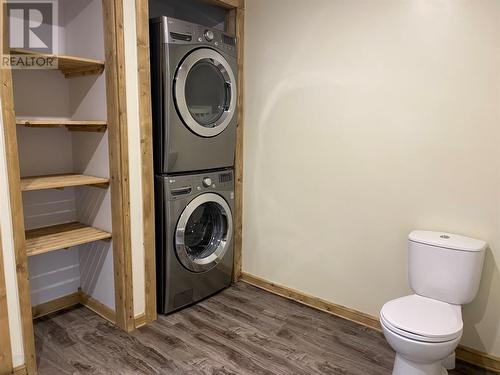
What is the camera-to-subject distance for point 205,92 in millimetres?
2631

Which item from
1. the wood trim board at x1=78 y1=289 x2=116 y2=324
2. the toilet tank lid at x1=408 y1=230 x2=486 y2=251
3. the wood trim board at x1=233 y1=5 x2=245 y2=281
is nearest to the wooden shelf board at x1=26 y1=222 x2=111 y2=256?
the wood trim board at x1=78 y1=289 x2=116 y2=324

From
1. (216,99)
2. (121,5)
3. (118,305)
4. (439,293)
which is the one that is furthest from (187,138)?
(439,293)

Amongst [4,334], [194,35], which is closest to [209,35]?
[194,35]

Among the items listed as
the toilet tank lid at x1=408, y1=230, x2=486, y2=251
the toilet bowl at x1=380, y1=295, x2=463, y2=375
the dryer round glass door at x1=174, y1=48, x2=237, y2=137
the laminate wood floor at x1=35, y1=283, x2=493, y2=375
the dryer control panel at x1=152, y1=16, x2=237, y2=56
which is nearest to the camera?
the toilet bowl at x1=380, y1=295, x2=463, y2=375

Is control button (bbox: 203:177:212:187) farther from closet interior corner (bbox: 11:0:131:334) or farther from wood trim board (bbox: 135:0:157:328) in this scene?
closet interior corner (bbox: 11:0:131:334)

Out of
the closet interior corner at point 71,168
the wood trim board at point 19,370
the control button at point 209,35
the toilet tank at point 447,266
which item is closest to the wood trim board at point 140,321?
the closet interior corner at point 71,168

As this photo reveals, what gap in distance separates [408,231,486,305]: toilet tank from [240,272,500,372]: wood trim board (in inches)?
16.1

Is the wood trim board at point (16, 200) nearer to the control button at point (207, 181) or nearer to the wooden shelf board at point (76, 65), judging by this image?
the wooden shelf board at point (76, 65)

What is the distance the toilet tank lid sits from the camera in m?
1.93

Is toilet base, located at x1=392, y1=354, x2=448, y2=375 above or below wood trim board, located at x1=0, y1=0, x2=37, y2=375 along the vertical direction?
below

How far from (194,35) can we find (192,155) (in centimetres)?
78

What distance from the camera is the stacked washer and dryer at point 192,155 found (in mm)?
2359

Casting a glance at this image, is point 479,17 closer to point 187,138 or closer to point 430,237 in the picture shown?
point 430,237

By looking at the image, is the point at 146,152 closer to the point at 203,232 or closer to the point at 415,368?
the point at 203,232
